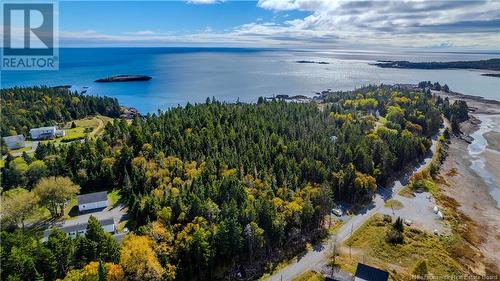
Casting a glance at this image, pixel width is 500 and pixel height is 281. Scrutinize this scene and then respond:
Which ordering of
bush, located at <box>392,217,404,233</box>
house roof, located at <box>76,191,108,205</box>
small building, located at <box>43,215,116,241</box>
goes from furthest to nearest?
1. house roof, located at <box>76,191,108,205</box>
2. bush, located at <box>392,217,404,233</box>
3. small building, located at <box>43,215,116,241</box>

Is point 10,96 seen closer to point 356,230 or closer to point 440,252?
point 356,230

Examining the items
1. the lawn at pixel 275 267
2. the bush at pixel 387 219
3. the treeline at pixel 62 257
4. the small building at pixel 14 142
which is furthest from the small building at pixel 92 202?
the bush at pixel 387 219

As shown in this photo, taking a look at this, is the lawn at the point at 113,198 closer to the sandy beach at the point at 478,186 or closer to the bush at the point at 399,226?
the bush at the point at 399,226

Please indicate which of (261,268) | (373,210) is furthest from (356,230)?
(261,268)

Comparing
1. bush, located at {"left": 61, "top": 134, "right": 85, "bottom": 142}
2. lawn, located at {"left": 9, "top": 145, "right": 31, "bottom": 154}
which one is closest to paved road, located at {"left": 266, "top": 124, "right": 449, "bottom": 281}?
bush, located at {"left": 61, "top": 134, "right": 85, "bottom": 142}

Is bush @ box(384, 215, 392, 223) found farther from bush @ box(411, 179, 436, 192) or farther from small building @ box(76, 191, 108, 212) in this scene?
small building @ box(76, 191, 108, 212)

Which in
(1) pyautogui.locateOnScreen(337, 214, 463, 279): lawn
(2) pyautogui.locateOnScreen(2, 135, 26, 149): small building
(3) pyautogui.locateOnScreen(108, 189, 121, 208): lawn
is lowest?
(1) pyautogui.locateOnScreen(337, 214, 463, 279): lawn
